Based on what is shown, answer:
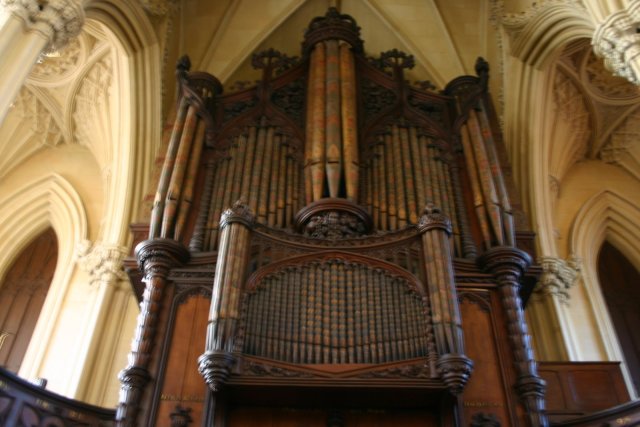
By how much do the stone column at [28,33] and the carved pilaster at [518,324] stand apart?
193 inches

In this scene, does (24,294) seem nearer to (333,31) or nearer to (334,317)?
(333,31)

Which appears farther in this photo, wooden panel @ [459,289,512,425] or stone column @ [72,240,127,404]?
stone column @ [72,240,127,404]

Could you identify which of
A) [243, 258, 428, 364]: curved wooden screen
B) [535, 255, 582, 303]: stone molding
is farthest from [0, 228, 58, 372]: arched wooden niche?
[535, 255, 582, 303]: stone molding

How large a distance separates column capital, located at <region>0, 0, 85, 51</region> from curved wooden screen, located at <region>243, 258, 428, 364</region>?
3155 millimetres

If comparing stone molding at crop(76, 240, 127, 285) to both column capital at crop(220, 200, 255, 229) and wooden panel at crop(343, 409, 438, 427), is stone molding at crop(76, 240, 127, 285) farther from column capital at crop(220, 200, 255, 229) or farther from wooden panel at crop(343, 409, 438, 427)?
wooden panel at crop(343, 409, 438, 427)

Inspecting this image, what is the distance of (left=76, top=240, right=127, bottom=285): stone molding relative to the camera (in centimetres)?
960

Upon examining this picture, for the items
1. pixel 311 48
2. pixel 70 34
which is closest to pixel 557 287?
pixel 311 48

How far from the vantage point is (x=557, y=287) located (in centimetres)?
950

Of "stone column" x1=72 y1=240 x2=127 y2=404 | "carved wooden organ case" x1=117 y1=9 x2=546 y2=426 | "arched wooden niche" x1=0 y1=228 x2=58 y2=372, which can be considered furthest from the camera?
"arched wooden niche" x1=0 y1=228 x2=58 y2=372

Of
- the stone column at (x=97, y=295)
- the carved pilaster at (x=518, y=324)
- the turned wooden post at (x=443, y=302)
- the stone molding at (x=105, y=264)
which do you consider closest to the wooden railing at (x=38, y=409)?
the stone column at (x=97, y=295)

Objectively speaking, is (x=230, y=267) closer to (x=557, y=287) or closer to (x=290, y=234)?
A: (x=290, y=234)

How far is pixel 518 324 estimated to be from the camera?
6.65m

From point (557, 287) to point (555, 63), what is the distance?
3.54 metres

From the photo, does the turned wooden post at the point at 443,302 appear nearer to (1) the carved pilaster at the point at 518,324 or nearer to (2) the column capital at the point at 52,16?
(1) the carved pilaster at the point at 518,324
